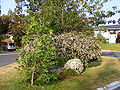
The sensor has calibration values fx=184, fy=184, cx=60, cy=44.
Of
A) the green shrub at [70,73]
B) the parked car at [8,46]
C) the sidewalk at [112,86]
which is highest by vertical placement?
the parked car at [8,46]

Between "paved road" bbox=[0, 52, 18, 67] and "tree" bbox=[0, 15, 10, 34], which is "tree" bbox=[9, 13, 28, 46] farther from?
"paved road" bbox=[0, 52, 18, 67]

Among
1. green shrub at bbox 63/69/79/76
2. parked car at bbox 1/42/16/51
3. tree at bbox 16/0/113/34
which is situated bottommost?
green shrub at bbox 63/69/79/76

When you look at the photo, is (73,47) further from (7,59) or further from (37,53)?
(7,59)

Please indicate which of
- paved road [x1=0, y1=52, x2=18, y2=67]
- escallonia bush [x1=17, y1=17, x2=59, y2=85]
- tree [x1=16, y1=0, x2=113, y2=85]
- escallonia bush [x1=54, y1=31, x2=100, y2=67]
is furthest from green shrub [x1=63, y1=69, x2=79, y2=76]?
paved road [x1=0, y1=52, x2=18, y2=67]

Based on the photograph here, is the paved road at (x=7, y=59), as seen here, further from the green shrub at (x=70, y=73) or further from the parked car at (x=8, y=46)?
the parked car at (x=8, y=46)

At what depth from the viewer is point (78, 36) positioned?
10570mm

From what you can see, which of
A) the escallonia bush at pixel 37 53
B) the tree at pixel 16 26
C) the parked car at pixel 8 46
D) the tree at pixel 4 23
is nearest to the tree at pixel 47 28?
the escallonia bush at pixel 37 53

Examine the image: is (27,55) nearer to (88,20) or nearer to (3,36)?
(88,20)

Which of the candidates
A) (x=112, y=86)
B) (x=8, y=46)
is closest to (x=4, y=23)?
(x=8, y=46)

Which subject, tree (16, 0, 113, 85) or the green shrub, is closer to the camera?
tree (16, 0, 113, 85)

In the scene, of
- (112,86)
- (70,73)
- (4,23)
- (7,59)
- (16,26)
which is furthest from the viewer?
(4,23)

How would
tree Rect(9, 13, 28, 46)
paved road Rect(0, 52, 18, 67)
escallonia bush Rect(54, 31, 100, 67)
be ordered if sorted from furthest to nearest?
tree Rect(9, 13, 28, 46) → paved road Rect(0, 52, 18, 67) → escallonia bush Rect(54, 31, 100, 67)

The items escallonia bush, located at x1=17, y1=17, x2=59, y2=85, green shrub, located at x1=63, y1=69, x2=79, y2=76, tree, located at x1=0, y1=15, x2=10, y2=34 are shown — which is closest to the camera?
escallonia bush, located at x1=17, y1=17, x2=59, y2=85

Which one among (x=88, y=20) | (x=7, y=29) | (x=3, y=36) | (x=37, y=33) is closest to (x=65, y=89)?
(x=37, y=33)
